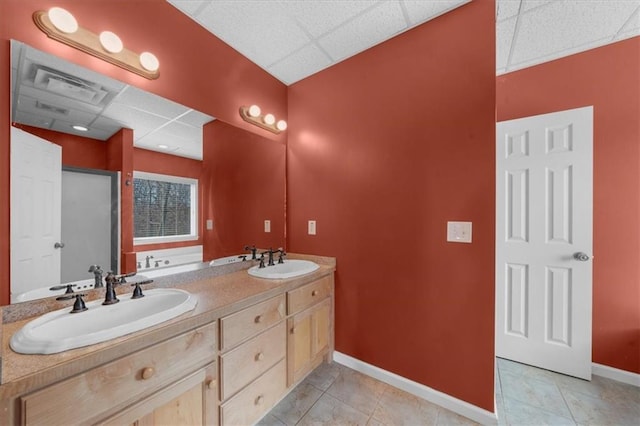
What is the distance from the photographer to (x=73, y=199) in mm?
1133

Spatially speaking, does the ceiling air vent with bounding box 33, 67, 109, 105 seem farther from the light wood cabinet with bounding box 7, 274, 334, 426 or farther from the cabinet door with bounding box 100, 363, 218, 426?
the cabinet door with bounding box 100, 363, 218, 426

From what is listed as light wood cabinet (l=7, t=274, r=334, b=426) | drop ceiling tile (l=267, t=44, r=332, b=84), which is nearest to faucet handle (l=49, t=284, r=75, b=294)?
light wood cabinet (l=7, t=274, r=334, b=426)

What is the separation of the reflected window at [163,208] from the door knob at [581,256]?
2.77m

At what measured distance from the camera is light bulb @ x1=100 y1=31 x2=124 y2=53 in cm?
116

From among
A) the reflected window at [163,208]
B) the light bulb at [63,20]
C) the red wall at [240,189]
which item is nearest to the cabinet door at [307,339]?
the red wall at [240,189]

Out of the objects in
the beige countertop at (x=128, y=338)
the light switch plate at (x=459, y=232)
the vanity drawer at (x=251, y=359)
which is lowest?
the vanity drawer at (x=251, y=359)

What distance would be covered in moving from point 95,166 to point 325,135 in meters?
1.55

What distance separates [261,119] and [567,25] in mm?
2273

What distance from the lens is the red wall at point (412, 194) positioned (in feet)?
4.75

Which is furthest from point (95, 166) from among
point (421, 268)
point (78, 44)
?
point (421, 268)

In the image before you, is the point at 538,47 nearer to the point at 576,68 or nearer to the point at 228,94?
the point at 576,68

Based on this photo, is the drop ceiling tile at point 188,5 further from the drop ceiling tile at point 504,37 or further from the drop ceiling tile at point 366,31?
the drop ceiling tile at point 504,37

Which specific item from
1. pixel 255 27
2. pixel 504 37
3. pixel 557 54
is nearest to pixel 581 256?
pixel 557 54

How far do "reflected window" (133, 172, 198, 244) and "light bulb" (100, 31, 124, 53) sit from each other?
62cm
